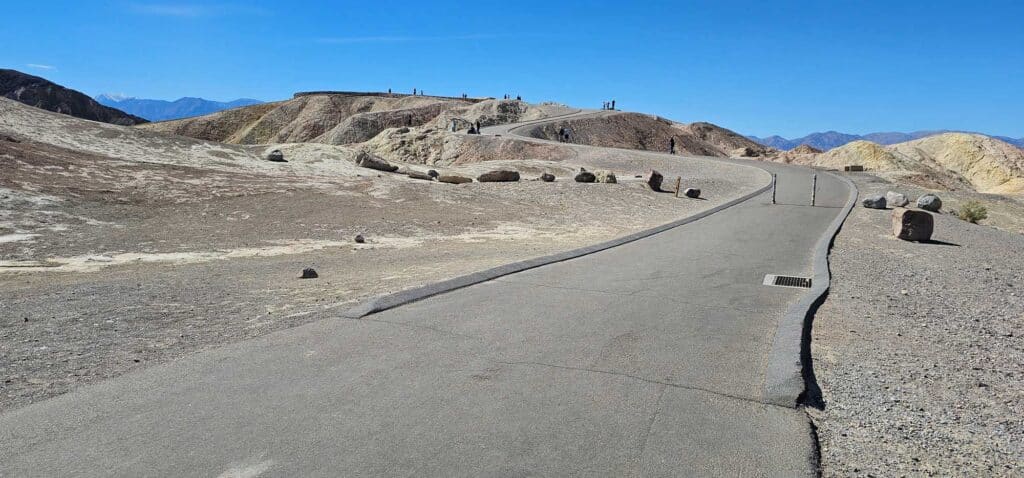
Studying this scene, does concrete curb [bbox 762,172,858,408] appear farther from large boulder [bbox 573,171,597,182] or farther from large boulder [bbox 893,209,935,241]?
large boulder [bbox 573,171,597,182]

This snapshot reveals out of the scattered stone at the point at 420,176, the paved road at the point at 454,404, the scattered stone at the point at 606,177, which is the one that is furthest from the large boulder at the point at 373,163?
the paved road at the point at 454,404

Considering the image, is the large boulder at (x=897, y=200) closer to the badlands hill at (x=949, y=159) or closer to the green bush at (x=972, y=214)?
the green bush at (x=972, y=214)

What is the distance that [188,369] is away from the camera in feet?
16.3

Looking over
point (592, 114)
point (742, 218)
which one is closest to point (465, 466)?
point (742, 218)

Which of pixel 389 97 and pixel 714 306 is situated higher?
pixel 389 97

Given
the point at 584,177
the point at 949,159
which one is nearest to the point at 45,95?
the point at 584,177

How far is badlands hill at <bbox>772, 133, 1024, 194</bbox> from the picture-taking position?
4859cm

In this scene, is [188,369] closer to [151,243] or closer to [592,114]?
[151,243]

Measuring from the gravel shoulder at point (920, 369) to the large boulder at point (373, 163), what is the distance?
20996 millimetres

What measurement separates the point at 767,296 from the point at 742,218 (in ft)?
34.5

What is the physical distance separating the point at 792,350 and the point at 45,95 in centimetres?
11584

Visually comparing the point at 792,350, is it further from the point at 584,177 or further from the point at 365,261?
the point at 584,177

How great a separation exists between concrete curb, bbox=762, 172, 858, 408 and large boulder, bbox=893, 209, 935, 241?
608 centimetres

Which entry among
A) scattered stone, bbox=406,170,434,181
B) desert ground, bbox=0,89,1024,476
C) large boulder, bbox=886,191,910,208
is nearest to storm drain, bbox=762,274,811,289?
desert ground, bbox=0,89,1024,476
